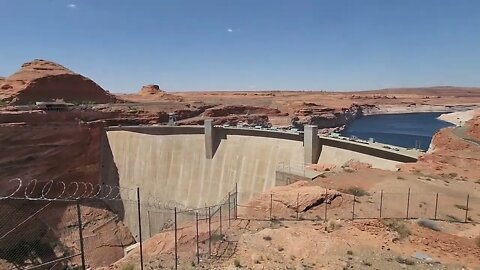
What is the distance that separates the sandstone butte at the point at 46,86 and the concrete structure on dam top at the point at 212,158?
1697 cm

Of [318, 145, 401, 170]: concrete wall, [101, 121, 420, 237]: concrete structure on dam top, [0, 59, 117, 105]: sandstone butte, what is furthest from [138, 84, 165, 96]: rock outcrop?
[318, 145, 401, 170]: concrete wall

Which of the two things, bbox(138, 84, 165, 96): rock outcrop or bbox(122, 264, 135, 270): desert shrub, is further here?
bbox(138, 84, 165, 96): rock outcrop

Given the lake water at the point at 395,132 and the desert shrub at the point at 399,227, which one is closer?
the desert shrub at the point at 399,227

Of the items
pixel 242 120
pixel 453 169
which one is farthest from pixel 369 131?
pixel 453 169

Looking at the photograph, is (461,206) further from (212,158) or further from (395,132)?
(395,132)

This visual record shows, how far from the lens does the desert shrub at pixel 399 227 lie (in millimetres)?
13320

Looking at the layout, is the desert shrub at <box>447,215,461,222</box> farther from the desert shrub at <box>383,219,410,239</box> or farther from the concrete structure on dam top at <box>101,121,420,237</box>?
the concrete structure on dam top at <box>101,121,420,237</box>

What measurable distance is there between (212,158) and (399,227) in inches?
863

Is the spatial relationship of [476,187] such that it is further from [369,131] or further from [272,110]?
[369,131]

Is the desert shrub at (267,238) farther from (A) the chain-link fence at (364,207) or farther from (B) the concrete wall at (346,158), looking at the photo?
(B) the concrete wall at (346,158)

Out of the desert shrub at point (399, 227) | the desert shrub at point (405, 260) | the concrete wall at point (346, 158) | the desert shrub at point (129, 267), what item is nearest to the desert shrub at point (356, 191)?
the desert shrub at point (399, 227)

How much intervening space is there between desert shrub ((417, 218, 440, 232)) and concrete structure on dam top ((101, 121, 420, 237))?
8.58m

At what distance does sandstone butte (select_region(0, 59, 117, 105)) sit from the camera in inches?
1934

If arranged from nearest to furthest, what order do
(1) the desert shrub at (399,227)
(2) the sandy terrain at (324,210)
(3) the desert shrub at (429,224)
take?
(2) the sandy terrain at (324,210) < (1) the desert shrub at (399,227) < (3) the desert shrub at (429,224)
